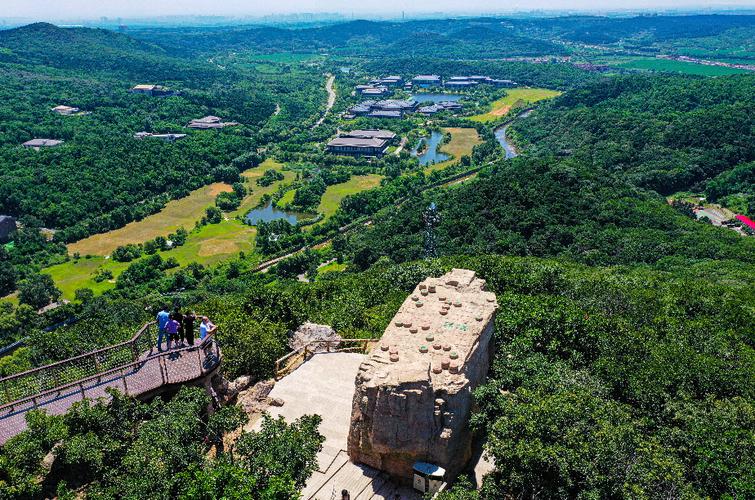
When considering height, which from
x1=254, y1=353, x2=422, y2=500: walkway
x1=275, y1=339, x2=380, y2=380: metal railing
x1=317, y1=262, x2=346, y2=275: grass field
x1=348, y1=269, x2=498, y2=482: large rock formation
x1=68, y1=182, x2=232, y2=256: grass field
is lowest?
x1=317, y1=262, x2=346, y2=275: grass field

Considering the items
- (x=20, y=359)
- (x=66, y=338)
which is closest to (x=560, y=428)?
(x=66, y=338)

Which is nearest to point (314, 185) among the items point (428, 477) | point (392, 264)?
point (392, 264)

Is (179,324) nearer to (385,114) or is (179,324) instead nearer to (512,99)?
(385,114)

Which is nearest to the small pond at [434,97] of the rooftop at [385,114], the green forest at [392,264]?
the green forest at [392,264]

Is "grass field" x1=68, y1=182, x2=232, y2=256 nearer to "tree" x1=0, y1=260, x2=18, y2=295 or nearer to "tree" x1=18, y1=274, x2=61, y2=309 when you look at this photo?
"tree" x1=0, y1=260, x2=18, y2=295

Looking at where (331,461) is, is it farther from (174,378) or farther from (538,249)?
(538,249)

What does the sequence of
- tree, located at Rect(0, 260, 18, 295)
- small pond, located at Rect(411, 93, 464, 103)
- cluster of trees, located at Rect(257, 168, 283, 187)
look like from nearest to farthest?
tree, located at Rect(0, 260, 18, 295) → cluster of trees, located at Rect(257, 168, 283, 187) → small pond, located at Rect(411, 93, 464, 103)

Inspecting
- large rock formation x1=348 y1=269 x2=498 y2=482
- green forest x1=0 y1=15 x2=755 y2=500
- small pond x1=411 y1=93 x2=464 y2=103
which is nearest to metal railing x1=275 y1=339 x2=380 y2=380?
green forest x1=0 y1=15 x2=755 y2=500
